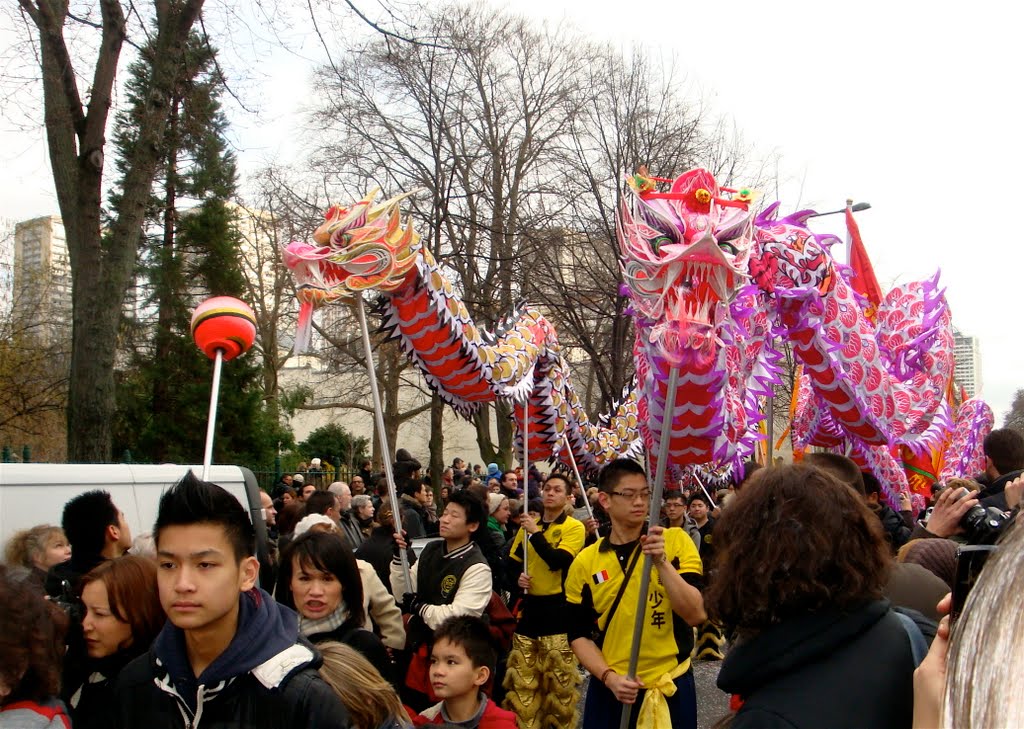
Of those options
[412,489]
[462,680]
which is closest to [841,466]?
[462,680]

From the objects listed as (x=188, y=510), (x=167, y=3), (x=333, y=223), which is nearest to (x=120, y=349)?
(x=167, y=3)

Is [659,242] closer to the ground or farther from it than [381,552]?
farther from it

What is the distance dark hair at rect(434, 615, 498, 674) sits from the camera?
13.0 ft

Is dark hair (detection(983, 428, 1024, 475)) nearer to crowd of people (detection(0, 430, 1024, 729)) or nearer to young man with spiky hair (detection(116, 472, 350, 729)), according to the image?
crowd of people (detection(0, 430, 1024, 729))

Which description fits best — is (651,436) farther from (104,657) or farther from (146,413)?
(146,413)

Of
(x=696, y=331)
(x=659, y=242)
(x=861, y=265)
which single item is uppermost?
(x=861, y=265)

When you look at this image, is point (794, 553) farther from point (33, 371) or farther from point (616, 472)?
point (33, 371)

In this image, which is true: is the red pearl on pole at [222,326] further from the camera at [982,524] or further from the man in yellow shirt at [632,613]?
the camera at [982,524]

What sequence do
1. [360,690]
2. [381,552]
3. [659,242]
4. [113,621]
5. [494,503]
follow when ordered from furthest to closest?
1. [494,503]
2. [381,552]
3. [659,242]
4. [113,621]
5. [360,690]

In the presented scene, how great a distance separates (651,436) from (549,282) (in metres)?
14.4

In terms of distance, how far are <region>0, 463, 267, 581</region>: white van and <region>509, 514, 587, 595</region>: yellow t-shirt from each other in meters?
1.75

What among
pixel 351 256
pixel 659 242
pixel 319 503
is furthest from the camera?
pixel 319 503

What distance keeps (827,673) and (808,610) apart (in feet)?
0.45

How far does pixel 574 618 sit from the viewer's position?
398 centimetres
